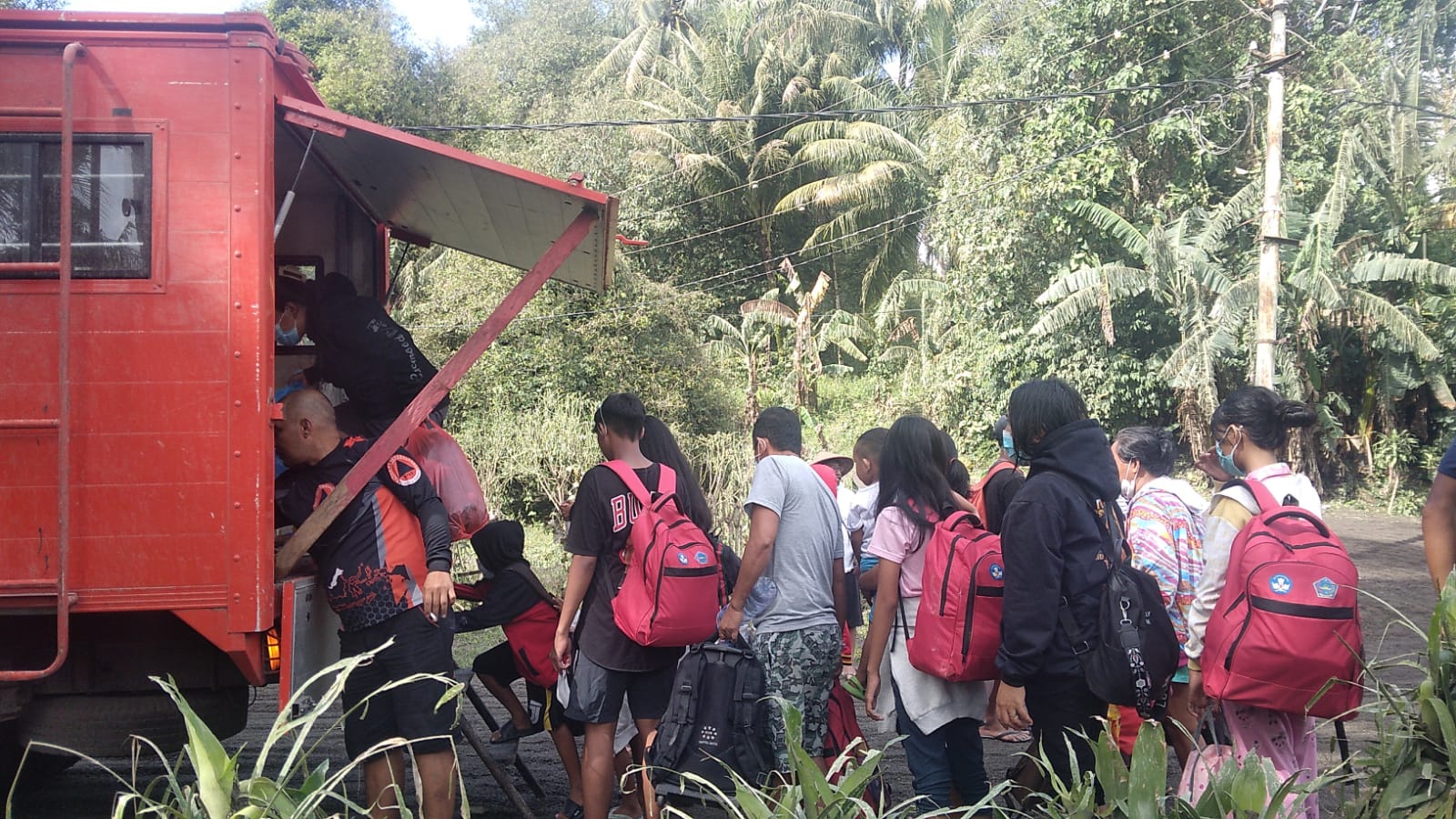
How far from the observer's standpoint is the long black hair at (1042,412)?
377cm

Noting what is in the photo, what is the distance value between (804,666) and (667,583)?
657mm

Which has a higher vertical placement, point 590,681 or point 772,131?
point 772,131

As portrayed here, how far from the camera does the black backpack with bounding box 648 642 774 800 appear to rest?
4.25 m

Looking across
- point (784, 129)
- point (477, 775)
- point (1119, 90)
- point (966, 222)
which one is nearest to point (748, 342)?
point (784, 129)

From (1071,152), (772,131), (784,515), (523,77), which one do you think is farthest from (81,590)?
(523,77)

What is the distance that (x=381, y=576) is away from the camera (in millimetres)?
4082

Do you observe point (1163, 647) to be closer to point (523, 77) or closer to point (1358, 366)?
point (1358, 366)

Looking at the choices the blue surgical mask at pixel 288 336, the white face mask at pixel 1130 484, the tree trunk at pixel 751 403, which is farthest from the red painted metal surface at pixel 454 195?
the tree trunk at pixel 751 403

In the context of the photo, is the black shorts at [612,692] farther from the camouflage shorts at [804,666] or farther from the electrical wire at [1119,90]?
the electrical wire at [1119,90]

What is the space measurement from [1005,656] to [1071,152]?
56.6 ft

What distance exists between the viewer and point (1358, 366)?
22.5m

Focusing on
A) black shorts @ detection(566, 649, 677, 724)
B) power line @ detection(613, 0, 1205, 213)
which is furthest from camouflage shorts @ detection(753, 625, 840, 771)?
power line @ detection(613, 0, 1205, 213)

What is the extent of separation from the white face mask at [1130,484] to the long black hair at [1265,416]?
1.72 m

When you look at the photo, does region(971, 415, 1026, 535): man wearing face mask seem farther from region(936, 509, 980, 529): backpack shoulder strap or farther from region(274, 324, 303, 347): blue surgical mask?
region(274, 324, 303, 347): blue surgical mask
